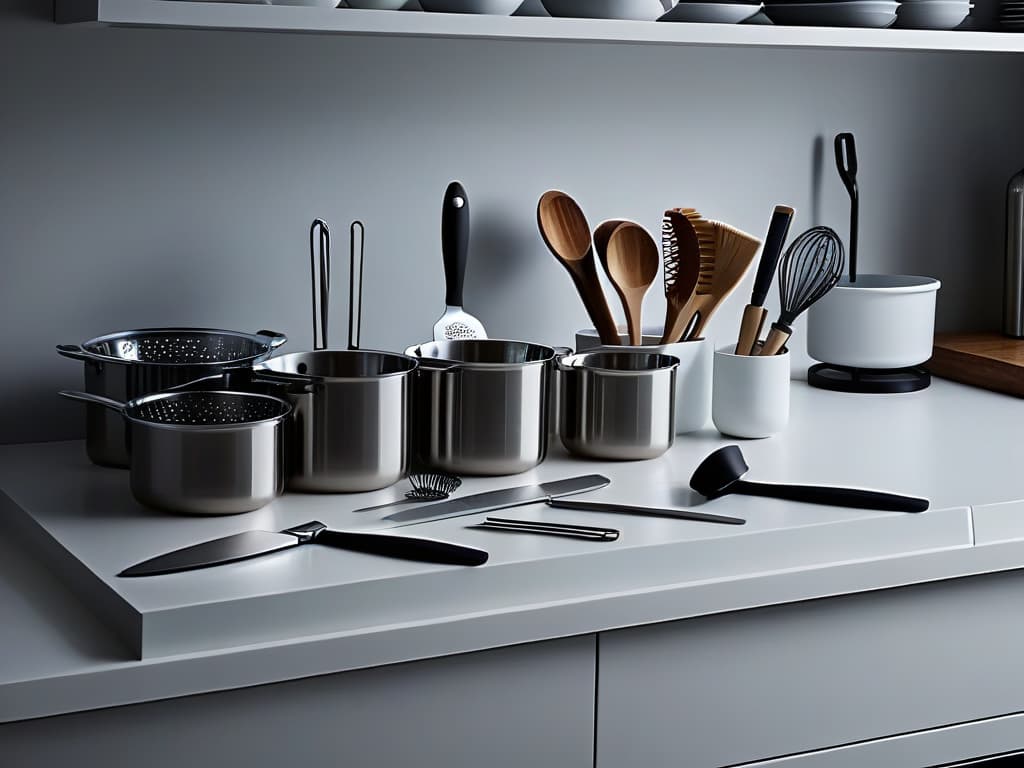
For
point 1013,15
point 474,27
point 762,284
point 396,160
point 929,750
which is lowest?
point 929,750

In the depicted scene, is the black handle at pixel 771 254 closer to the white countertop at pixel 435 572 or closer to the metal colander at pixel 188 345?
the white countertop at pixel 435 572

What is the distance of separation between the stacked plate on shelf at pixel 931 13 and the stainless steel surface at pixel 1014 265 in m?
0.36

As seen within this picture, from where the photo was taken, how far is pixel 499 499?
4.15 ft

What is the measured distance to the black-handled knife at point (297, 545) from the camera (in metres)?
1.07

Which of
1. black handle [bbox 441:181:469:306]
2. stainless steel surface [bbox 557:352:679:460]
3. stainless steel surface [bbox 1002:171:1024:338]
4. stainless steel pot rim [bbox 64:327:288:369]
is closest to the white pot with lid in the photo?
stainless steel surface [bbox 1002:171:1024:338]

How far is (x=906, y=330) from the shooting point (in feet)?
5.81

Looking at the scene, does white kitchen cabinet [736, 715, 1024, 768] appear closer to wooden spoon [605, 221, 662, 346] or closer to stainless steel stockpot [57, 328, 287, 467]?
wooden spoon [605, 221, 662, 346]

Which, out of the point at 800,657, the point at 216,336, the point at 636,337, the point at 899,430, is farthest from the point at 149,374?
the point at 899,430

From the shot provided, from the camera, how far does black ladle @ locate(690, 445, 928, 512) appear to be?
1257 mm

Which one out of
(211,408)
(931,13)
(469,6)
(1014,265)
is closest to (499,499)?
(211,408)

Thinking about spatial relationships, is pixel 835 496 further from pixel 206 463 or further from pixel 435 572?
pixel 206 463

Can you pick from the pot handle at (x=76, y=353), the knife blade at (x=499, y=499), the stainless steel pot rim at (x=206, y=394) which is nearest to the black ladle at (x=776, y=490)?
the knife blade at (x=499, y=499)

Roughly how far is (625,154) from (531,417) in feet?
1.86

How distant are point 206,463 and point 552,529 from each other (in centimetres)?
32
